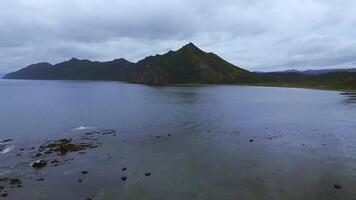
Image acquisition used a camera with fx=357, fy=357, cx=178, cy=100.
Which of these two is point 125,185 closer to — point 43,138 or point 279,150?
point 279,150

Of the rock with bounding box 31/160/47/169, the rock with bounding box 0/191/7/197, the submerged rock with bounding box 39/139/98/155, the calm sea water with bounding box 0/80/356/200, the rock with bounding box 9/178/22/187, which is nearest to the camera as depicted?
the rock with bounding box 0/191/7/197

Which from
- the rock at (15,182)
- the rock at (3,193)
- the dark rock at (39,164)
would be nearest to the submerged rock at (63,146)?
the dark rock at (39,164)

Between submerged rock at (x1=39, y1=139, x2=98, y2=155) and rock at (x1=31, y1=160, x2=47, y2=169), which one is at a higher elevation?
rock at (x1=31, y1=160, x2=47, y2=169)

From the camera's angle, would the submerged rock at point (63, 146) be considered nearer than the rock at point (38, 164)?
No

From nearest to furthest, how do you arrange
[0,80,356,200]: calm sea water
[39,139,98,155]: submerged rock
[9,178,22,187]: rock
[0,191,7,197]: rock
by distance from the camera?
1. [0,191,7,197]: rock
2. [0,80,356,200]: calm sea water
3. [9,178,22,187]: rock
4. [39,139,98,155]: submerged rock

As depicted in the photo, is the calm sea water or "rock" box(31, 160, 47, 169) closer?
the calm sea water

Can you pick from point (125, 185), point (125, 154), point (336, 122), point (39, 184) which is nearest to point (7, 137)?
point (125, 154)

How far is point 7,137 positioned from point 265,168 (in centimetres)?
4241

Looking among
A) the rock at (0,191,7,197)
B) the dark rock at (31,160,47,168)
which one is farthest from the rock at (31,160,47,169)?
the rock at (0,191,7,197)

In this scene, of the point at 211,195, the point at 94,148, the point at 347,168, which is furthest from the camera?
the point at 94,148

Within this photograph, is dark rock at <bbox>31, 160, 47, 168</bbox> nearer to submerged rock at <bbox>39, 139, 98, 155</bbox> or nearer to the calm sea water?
the calm sea water

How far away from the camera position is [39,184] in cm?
3272

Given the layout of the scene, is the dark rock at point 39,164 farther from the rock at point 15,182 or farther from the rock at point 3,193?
the rock at point 3,193

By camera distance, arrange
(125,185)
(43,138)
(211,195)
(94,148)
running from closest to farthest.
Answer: (211,195), (125,185), (94,148), (43,138)
